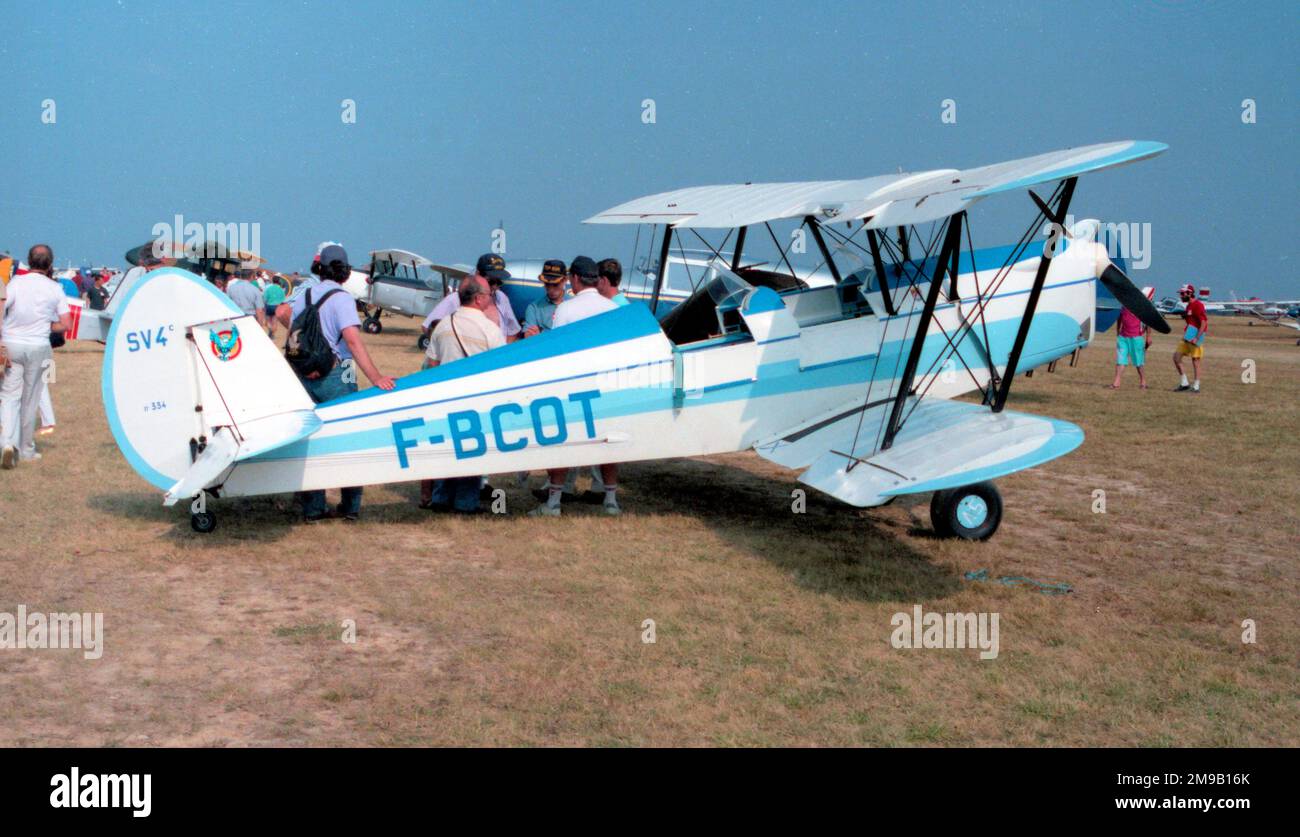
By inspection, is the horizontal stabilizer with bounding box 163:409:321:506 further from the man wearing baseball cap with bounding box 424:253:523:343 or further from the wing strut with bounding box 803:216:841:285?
the wing strut with bounding box 803:216:841:285

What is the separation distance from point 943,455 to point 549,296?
13.2 feet

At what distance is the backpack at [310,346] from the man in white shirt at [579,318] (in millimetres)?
1706

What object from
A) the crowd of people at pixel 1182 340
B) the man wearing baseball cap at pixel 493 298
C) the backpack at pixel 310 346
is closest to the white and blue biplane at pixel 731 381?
the backpack at pixel 310 346

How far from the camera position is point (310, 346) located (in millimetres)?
7152

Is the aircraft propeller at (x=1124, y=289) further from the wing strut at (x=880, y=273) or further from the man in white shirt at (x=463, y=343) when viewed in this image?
the man in white shirt at (x=463, y=343)

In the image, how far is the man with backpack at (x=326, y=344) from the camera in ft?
23.5

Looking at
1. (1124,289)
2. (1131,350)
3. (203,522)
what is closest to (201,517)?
(203,522)

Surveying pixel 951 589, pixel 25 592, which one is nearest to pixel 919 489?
pixel 951 589

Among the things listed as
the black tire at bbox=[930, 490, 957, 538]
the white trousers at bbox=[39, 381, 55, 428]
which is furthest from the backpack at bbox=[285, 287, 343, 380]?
the white trousers at bbox=[39, 381, 55, 428]

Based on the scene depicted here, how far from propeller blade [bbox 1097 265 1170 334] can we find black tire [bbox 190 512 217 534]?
290 inches

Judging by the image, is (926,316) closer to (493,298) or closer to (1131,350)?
(493,298)

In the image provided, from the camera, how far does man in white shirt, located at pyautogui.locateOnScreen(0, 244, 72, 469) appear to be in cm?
877
